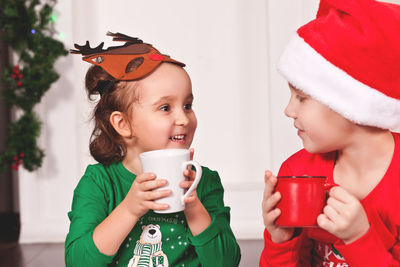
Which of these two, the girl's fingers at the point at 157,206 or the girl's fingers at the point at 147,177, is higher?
the girl's fingers at the point at 147,177

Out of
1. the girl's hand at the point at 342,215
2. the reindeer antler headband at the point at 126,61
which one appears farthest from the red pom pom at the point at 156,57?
the girl's hand at the point at 342,215

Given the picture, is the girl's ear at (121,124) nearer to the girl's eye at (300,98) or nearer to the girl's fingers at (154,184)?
the girl's fingers at (154,184)

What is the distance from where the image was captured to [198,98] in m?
2.73

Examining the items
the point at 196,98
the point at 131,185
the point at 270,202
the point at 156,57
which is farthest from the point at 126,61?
the point at 196,98

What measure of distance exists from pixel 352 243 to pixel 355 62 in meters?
0.38

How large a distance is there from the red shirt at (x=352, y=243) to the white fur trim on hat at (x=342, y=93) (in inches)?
5.7

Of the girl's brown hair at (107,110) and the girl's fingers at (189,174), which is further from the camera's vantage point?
the girl's brown hair at (107,110)

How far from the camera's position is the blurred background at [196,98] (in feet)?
8.79

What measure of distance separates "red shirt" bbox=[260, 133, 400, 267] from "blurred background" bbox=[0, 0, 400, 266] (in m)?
1.42

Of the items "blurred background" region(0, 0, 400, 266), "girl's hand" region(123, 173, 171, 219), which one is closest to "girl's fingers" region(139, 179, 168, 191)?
"girl's hand" region(123, 173, 171, 219)

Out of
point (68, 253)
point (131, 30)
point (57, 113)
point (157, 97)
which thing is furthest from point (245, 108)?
point (68, 253)

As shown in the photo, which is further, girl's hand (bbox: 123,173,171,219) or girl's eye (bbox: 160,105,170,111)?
girl's eye (bbox: 160,105,170,111)

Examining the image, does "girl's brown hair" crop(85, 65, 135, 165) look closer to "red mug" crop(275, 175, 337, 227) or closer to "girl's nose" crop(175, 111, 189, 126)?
"girl's nose" crop(175, 111, 189, 126)

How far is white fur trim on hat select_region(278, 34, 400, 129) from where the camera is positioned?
100 cm
